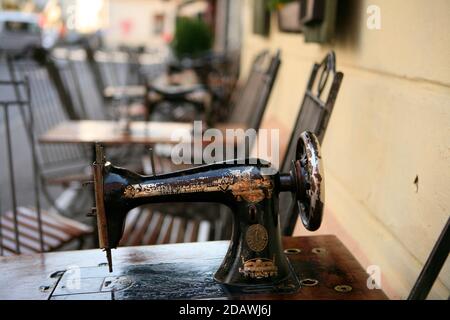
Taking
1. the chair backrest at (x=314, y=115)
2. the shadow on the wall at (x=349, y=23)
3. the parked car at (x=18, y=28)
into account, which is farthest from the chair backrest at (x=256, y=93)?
the parked car at (x=18, y=28)

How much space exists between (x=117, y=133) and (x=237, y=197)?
230cm

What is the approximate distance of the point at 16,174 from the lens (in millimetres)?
5766

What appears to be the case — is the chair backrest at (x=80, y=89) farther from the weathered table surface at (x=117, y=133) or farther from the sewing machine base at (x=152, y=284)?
the sewing machine base at (x=152, y=284)

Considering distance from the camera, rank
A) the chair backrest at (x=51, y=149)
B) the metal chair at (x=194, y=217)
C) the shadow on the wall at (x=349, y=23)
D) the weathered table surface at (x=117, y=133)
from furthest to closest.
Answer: the chair backrest at (x=51, y=149)
the weathered table surface at (x=117, y=133)
the metal chair at (x=194, y=217)
the shadow on the wall at (x=349, y=23)

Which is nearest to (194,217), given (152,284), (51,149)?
(152,284)

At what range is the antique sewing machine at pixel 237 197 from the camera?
1.37m

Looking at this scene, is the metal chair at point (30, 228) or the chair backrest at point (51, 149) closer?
the metal chair at point (30, 228)

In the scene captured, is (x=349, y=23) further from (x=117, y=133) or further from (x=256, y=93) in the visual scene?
(x=117, y=133)

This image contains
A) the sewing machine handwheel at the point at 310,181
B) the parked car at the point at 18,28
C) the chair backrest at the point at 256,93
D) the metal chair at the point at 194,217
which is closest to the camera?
the sewing machine handwheel at the point at 310,181

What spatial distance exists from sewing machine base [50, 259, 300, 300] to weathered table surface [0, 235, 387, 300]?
0.05 ft

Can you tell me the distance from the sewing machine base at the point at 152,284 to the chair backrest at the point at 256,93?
1633 millimetres

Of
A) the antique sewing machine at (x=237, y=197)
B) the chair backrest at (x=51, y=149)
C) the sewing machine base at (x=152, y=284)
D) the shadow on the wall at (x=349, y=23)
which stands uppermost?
the shadow on the wall at (x=349, y=23)

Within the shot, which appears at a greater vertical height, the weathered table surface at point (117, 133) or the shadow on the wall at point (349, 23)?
the shadow on the wall at point (349, 23)

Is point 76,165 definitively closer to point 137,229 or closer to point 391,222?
point 137,229
